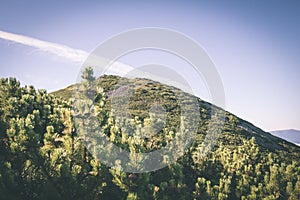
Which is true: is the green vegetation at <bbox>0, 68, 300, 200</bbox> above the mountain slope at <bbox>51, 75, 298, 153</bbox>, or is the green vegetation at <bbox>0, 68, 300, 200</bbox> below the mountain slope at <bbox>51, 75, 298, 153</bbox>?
below

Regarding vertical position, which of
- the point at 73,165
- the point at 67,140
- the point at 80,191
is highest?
the point at 67,140

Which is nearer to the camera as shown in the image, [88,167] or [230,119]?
[88,167]

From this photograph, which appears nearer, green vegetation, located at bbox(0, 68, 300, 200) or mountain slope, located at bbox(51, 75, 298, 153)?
green vegetation, located at bbox(0, 68, 300, 200)

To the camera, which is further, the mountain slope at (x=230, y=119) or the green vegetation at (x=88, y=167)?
the mountain slope at (x=230, y=119)

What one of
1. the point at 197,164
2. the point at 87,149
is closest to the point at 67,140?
the point at 87,149

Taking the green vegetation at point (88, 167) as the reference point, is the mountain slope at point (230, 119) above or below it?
above

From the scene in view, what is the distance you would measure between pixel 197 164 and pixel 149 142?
3.01 meters

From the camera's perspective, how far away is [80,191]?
900cm

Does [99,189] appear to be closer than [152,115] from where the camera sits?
Yes

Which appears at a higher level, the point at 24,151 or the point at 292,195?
the point at 292,195

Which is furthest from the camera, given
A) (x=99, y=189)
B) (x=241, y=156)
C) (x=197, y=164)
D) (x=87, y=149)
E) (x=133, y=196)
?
(x=241, y=156)

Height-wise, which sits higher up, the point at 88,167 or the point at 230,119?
the point at 230,119

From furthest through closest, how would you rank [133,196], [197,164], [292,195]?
[197,164] < [292,195] < [133,196]

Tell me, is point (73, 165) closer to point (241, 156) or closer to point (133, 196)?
point (133, 196)
